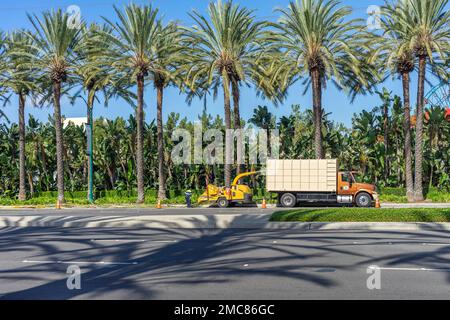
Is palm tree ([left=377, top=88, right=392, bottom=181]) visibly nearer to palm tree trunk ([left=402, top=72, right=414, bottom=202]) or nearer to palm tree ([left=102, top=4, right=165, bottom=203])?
palm tree trunk ([left=402, top=72, right=414, bottom=202])

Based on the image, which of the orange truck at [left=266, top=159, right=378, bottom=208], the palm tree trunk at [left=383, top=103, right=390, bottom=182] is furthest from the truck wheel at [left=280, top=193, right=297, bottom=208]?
the palm tree trunk at [left=383, top=103, right=390, bottom=182]

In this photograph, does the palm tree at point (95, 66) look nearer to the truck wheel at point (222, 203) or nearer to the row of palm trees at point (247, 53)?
the row of palm trees at point (247, 53)

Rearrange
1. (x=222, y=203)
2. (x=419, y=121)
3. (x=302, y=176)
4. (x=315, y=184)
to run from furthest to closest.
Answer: (x=419, y=121) < (x=222, y=203) < (x=302, y=176) < (x=315, y=184)

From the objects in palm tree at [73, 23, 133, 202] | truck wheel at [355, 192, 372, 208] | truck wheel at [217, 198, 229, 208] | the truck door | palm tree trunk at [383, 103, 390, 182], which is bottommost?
truck wheel at [217, 198, 229, 208]

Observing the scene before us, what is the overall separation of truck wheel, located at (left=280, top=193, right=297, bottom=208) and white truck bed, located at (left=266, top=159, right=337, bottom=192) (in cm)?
35

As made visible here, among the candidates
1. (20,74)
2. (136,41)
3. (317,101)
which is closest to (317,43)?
(317,101)

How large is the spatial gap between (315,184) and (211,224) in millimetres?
13902

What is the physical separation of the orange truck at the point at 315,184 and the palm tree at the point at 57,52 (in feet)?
55.9

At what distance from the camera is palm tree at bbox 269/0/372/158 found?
34.6m

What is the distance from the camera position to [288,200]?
1330 inches

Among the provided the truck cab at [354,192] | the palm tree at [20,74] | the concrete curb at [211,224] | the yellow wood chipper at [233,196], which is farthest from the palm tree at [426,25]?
the palm tree at [20,74]

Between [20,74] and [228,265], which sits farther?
[20,74]

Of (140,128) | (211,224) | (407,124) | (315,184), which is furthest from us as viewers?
(140,128)

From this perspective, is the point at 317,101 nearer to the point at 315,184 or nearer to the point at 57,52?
the point at 315,184
